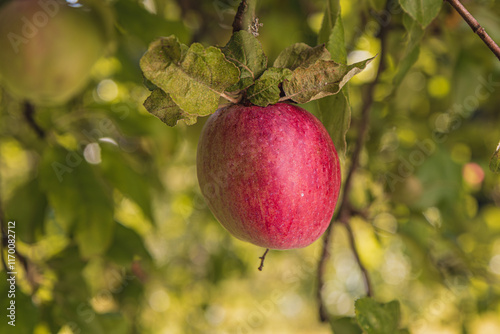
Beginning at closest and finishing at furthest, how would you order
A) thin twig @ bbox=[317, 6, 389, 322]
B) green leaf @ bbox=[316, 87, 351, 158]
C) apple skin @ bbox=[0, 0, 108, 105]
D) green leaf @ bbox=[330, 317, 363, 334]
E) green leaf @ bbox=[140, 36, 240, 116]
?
green leaf @ bbox=[140, 36, 240, 116] → green leaf @ bbox=[316, 87, 351, 158] → green leaf @ bbox=[330, 317, 363, 334] → apple skin @ bbox=[0, 0, 108, 105] → thin twig @ bbox=[317, 6, 389, 322]

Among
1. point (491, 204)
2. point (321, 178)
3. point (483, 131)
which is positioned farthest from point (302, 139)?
point (491, 204)

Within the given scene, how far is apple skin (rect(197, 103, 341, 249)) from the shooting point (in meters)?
0.43

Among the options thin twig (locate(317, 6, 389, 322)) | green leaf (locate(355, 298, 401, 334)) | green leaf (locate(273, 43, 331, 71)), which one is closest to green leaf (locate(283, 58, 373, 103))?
green leaf (locate(273, 43, 331, 71))

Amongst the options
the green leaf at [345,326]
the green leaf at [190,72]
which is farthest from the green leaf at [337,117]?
the green leaf at [345,326]

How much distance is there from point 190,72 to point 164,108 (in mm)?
40

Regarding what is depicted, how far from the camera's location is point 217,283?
175cm

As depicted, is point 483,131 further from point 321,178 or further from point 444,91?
point 321,178

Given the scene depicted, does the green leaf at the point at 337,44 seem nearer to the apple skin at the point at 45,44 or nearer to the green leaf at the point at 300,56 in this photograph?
the green leaf at the point at 300,56

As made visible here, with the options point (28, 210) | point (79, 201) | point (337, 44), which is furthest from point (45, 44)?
point (337, 44)

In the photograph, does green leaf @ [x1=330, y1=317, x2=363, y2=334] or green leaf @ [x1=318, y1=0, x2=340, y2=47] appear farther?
green leaf @ [x1=330, y1=317, x2=363, y2=334]

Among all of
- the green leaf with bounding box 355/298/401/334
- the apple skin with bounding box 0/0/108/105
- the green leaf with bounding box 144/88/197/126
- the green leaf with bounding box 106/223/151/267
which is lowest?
the green leaf with bounding box 106/223/151/267

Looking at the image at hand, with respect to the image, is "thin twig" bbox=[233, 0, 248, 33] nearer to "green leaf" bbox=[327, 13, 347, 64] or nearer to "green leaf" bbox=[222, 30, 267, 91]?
"green leaf" bbox=[222, 30, 267, 91]

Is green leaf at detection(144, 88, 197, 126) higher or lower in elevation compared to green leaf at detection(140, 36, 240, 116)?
lower

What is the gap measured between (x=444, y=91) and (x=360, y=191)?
1.72ft
